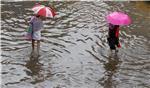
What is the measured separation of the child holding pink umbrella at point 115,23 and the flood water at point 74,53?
0.46 metres

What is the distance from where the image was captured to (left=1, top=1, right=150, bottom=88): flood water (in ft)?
31.3

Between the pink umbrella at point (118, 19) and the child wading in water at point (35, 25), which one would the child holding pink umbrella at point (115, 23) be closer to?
the pink umbrella at point (118, 19)

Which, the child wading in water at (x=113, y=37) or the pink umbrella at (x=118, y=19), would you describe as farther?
the child wading in water at (x=113, y=37)

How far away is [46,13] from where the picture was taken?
408 inches

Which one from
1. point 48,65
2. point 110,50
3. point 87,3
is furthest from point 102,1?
point 48,65

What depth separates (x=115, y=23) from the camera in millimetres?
10445

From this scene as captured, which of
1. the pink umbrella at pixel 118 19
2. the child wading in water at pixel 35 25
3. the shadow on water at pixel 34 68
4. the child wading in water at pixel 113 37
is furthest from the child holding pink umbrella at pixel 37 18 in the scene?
the child wading in water at pixel 113 37

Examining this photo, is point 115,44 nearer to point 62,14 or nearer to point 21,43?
point 21,43

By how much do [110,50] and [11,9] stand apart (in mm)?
5918

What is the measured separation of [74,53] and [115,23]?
69.4 inches

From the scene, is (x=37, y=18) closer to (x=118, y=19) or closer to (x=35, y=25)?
(x=35, y=25)

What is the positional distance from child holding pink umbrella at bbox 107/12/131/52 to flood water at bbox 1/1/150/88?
0.46 m

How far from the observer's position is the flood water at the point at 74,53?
9.55 metres

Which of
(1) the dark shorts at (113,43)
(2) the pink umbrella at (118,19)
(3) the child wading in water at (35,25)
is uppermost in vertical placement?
(2) the pink umbrella at (118,19)
